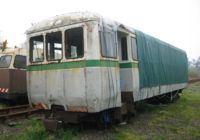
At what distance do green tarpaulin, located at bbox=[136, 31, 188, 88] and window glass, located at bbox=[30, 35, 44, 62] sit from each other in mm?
3414

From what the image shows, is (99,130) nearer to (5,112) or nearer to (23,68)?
(5,112)

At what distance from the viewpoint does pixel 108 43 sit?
25.9 ft

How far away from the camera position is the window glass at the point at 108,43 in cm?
763

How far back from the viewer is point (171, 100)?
16.5 m

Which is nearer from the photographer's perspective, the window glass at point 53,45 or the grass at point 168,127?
the grass at point 168,127

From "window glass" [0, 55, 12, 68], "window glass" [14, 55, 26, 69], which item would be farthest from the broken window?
"window glass" [0, 55, 12, 68]

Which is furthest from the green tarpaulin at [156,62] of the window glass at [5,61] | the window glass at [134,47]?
the window glass at [5,61]

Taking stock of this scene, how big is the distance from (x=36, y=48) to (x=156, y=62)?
18.4 ft

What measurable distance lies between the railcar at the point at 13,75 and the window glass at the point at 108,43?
5561 mm

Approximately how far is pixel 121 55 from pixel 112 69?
1.70 meters

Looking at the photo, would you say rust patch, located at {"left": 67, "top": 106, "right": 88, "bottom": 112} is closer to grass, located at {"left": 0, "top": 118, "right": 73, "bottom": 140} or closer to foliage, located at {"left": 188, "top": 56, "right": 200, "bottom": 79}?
grass, located at {"left": 0, "top": 118, "right": 73, "bottom": 140}

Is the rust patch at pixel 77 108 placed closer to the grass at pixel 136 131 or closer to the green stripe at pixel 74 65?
the grass at pixel 136 131

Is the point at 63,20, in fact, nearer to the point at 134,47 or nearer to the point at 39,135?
the point at 134,47

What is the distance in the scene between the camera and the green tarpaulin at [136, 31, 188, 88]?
10380 mm
